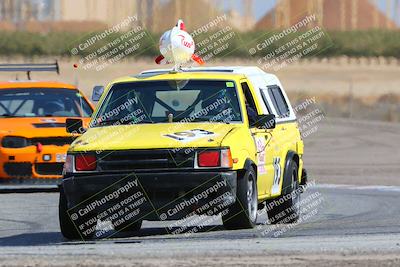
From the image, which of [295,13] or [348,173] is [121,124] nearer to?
[348,173]

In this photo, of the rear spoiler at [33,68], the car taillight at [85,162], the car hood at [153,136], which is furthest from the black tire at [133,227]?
the rear spoiler at [33,68]

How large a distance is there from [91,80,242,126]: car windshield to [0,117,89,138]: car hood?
445 cm

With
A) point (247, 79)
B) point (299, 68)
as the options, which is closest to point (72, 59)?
point (299, 68)

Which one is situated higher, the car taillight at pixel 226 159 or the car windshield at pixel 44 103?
the car taillight at pixel 226 159

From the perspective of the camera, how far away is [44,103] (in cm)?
2031

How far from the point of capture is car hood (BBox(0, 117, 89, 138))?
19.1 meters

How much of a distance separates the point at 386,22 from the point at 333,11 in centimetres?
452

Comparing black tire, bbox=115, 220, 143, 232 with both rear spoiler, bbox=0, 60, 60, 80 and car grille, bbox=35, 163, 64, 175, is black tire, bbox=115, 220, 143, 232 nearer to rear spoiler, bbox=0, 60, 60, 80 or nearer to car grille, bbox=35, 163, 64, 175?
car grille, bbox=35, 163, 64, 175

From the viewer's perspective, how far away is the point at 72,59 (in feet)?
225

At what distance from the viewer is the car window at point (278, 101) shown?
1570 centimetres

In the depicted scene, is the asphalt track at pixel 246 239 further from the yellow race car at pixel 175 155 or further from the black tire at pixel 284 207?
the yellow race car at pixel 175 155

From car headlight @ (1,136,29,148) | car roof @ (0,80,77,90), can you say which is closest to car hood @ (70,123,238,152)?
car headlight @ (1,136,29,148)

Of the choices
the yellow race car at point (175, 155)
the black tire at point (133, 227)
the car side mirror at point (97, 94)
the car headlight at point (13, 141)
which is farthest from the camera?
the car headlight at point (13, 141)

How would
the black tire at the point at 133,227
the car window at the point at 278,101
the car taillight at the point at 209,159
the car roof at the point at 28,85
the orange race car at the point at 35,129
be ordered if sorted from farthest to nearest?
the car roof at the point at 28,85 → the orange race car at the point at 35,129 → the car window at the point at 278,101 → the black tire at the point at 133,227 → the car taillight at the point at 209,159
